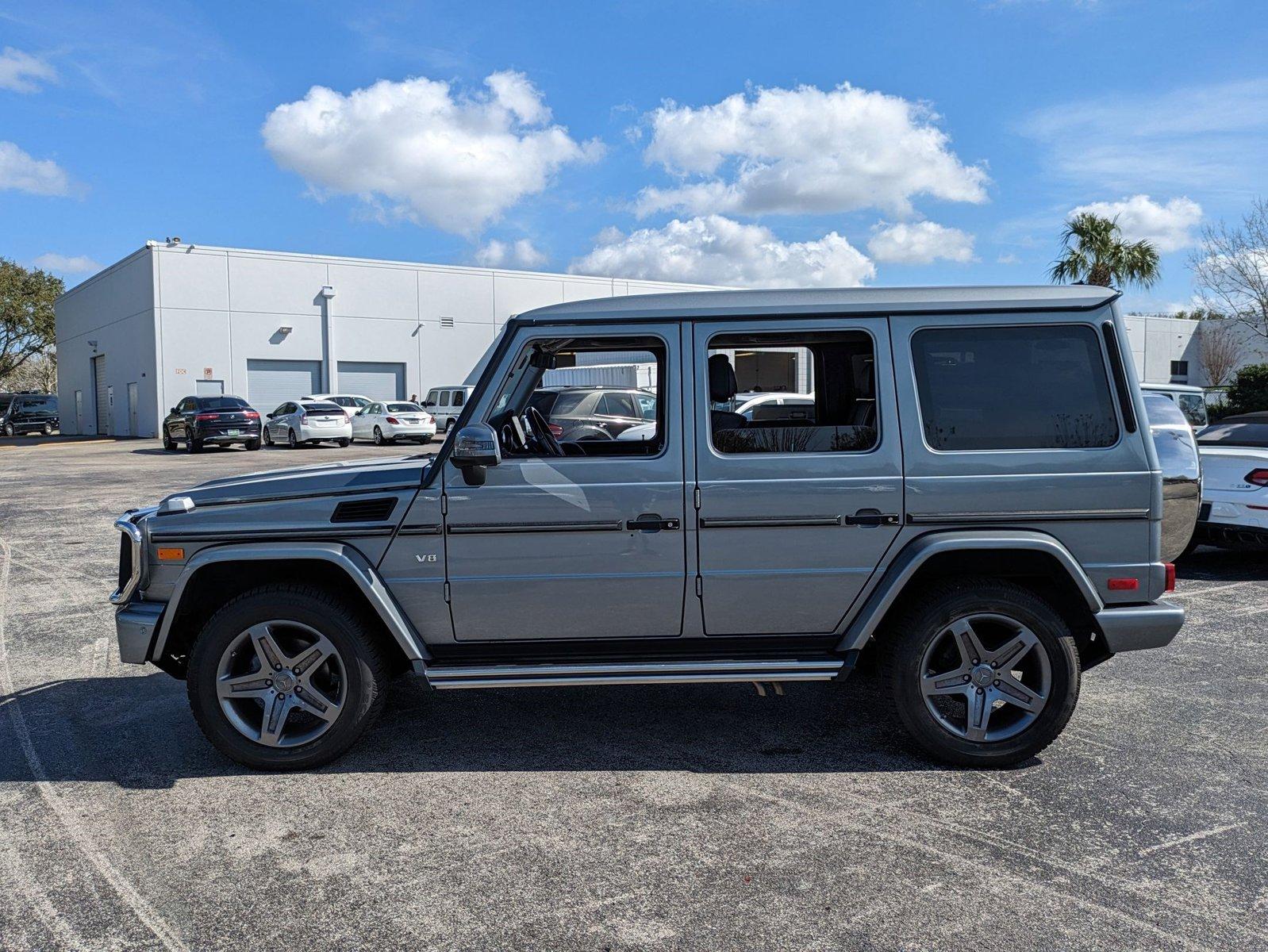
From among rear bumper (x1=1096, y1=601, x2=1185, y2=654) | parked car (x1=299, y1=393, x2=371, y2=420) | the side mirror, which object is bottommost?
rear bumper (x1=1096, y1=601, x2=1185, y2=654)

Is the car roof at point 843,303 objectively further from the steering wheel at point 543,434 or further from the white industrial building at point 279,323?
the white industrial building at point 279,323

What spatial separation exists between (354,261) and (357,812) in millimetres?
37686

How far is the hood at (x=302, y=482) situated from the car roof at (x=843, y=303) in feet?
2.93

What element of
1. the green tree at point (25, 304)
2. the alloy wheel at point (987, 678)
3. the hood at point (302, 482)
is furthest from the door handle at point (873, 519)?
the green tree at point (25, 304)

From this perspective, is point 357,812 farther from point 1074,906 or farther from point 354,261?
point 354,261

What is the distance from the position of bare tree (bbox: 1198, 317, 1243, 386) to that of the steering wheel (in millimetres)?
52477

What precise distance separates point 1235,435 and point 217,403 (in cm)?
2656

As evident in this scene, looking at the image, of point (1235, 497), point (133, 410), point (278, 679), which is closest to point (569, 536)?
point (278, 679)

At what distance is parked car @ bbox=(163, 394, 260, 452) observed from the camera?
28.3m

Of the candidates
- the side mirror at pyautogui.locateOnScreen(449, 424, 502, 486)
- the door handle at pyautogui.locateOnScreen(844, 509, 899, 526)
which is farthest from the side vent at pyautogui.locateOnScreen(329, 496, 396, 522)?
the door handle at pyautogui.locateOnScreen(844, 509, 899, 526)

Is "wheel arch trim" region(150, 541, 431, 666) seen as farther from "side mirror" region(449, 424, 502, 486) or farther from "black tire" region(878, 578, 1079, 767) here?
"black tire" region(878, 578, 1079, 767)

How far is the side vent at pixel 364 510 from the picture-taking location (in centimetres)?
418

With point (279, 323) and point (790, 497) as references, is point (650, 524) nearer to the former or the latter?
point (790, 497)

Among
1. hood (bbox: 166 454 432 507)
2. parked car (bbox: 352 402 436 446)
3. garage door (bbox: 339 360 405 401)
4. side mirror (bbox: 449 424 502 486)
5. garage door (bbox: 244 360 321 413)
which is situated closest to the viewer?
side mirror (bbox: 449 424 502 486)
